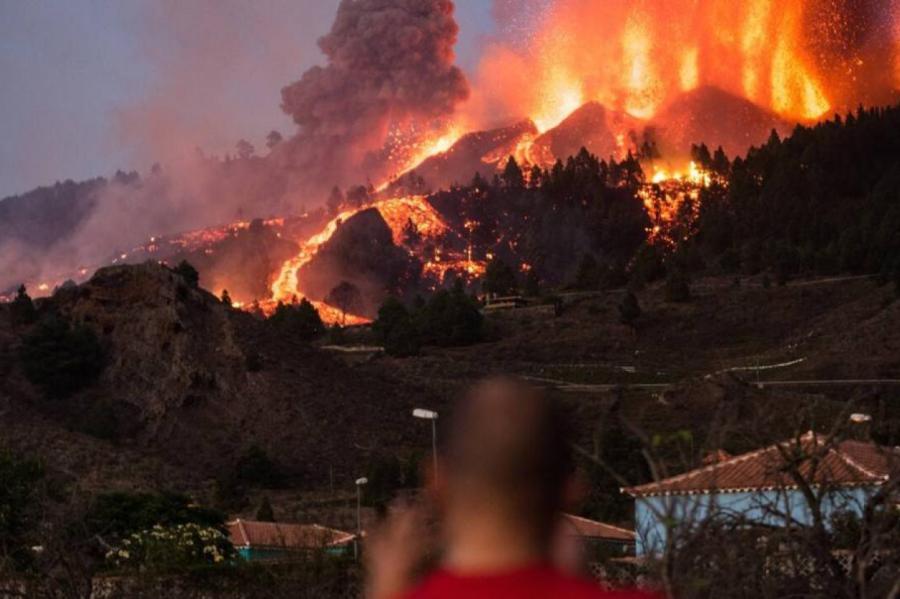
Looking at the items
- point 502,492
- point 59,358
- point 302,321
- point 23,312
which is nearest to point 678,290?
point 302,321

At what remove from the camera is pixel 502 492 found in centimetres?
214

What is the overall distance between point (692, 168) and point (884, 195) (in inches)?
2115

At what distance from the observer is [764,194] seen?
9619 centimetres

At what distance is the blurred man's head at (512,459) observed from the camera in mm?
2104

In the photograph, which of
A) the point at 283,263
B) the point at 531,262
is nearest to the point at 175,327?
the point at 531,262

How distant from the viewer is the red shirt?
2.02 meters

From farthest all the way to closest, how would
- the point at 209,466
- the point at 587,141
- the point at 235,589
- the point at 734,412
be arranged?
the point at 587,141
the point at 209,466
the point at 235,589
the point at 734,412

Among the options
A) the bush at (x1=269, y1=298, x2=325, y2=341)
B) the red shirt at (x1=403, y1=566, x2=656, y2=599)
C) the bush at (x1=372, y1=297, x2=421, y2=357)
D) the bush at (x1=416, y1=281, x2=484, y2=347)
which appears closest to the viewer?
the red shirt at (x1=403, y1=566, x2=656, y2=599)

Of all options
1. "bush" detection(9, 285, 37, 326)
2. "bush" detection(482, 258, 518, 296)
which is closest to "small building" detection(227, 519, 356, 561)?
"bush" detection(9, 285, 37, 326)

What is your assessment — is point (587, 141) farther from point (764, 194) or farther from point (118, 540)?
point (118, 540)

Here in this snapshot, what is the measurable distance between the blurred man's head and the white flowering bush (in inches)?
650

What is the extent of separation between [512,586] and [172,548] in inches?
→ 745

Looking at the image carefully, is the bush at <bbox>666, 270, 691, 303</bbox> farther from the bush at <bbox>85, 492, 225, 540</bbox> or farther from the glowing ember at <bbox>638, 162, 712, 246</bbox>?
the bush at <bbox>85, 492, 225, 540</bbox>

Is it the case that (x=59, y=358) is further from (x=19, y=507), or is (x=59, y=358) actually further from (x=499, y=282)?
(x=499, y=282)
